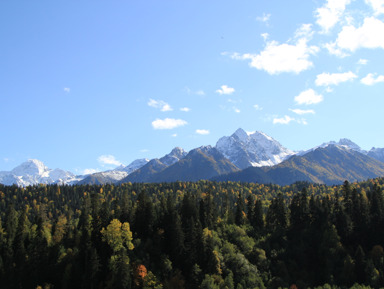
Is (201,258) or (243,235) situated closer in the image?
(201,258)

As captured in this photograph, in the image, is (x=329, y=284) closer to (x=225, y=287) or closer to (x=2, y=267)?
(x=225, y=287)

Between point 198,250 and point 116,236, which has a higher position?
point 116,236

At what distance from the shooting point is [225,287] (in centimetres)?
9556

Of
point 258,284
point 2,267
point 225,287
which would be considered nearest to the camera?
point 225,287

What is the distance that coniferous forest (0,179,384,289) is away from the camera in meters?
99.1

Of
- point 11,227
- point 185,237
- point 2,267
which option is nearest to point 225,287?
point 185,237

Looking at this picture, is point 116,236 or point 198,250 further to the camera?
point 198,250

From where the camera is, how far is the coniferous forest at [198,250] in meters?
99.1

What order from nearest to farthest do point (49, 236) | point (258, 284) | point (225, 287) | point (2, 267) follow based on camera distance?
point (225, 287) → point (258, 284) → point (2, 267) → point (49, 236)

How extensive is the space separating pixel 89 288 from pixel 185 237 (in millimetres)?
32318

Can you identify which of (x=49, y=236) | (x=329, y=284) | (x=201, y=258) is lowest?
(x=329, y=284)

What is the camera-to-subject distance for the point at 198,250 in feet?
351

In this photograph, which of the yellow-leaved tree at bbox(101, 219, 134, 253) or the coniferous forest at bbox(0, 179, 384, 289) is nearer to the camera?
the coniferous forest at bbox(0, 179, 384, 289)

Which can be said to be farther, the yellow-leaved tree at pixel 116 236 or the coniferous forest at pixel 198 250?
the yellow-leaved tree at pixel 116 236
